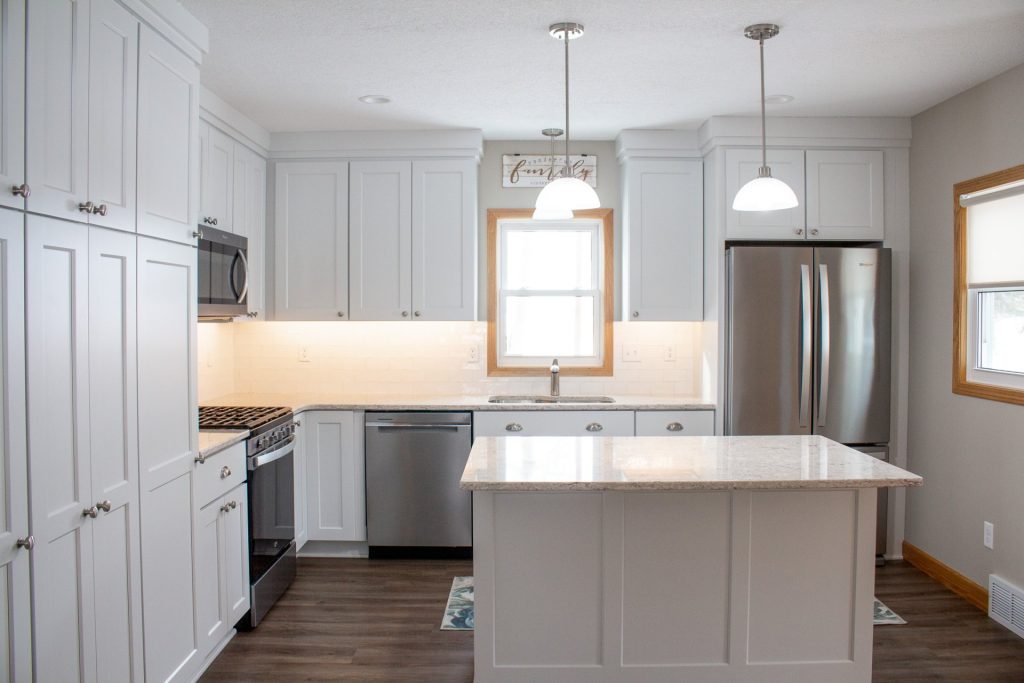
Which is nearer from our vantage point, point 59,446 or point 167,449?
point 59,446

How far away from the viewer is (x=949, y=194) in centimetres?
365

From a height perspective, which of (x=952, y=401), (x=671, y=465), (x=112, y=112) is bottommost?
(x=671, y=465)

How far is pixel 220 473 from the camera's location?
284cm

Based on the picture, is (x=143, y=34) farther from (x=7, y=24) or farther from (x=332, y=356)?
(x=332, y=356)

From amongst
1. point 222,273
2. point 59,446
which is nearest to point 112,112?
point 59,446

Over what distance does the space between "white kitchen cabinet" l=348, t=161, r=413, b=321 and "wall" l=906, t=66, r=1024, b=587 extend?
9.75ft

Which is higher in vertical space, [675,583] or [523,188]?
[523,188]

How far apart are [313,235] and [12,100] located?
2.67 m

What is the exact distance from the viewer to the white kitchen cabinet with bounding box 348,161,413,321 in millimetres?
4289

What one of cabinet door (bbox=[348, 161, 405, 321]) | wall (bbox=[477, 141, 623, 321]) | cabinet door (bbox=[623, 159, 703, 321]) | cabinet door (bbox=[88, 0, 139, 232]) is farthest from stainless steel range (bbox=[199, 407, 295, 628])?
cabinet door (bbox=[623, 159, 703, 321])

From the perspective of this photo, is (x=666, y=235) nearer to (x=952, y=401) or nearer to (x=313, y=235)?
(x=952, y=401)

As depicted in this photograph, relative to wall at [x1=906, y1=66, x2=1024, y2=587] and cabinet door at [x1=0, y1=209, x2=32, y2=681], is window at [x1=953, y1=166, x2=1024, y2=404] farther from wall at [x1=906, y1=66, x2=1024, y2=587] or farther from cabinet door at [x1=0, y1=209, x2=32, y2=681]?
cabinet door at [x1=0, y1=209, x2=32, y2=681]

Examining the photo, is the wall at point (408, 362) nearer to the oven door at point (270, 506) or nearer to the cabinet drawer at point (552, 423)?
the cabinet drawer at point (552, 423)

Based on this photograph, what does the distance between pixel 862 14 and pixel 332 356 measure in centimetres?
350
